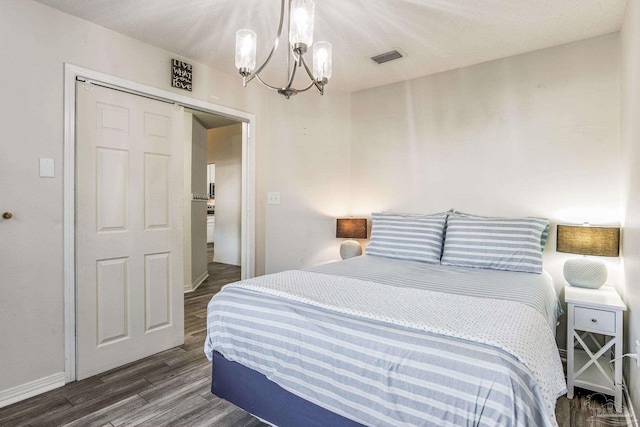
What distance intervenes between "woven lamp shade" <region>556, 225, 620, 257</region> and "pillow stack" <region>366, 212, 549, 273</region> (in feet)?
0.50

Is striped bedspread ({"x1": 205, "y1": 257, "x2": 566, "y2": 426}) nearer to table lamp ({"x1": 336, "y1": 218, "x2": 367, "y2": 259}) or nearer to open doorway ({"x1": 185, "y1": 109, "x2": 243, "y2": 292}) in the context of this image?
table lamp ({"x1": 336, "y1": 218, "x2": 367, "y2": 259})

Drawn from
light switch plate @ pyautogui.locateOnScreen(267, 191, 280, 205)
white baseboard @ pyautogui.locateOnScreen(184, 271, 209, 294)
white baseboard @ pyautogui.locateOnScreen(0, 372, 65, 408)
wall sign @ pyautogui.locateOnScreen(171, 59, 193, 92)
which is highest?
wall sign @ pyautogui.locateOnScreen(171, 59, 193, 92)

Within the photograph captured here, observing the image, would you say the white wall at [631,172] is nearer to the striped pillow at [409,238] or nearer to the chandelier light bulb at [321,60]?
the striped pillow at [409,238]

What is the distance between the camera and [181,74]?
9.11ft

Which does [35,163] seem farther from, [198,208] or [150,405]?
[198,208]

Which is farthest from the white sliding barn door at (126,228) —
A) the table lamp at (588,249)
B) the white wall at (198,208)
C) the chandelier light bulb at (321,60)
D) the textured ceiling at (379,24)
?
the table lamp at (588,249)

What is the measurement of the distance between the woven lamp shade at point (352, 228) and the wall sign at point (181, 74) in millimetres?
1909

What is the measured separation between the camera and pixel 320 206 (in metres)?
3.79

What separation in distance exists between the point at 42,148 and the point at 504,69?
11.3 feet

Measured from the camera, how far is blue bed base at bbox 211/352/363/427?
1447 millimetres

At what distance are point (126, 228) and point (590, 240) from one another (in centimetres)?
321

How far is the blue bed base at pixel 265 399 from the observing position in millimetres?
1447

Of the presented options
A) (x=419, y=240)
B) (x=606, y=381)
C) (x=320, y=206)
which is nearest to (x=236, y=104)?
(x=320, y=206)

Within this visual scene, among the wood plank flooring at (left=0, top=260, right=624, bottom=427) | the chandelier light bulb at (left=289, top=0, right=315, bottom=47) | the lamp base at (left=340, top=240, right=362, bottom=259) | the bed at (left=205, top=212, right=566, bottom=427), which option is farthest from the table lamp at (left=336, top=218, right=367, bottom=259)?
the chandelier light bulb at (left=289, top=0, right=315, bottom=47)
